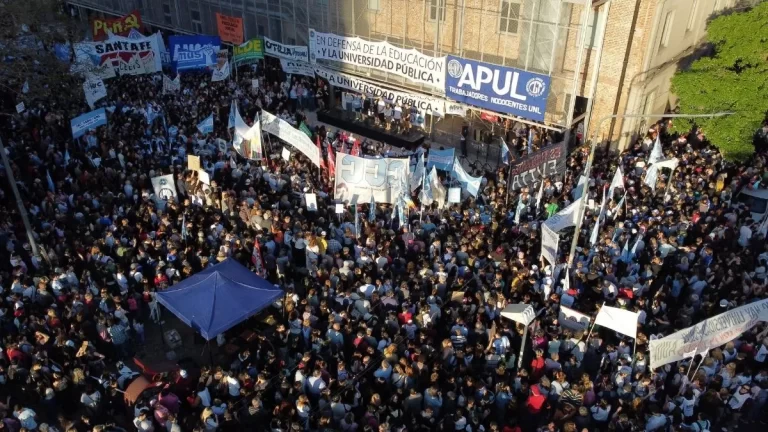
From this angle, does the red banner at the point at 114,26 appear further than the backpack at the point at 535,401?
Yes

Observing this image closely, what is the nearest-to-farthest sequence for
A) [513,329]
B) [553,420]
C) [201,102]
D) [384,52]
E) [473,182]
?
1. [553,420]
2. [513,329]
3. [473,182]
4. [384,52]
5. [201,102]

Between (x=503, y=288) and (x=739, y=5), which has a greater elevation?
(x=739, y=5)

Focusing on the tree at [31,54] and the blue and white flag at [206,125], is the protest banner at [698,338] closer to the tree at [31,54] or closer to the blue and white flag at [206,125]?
the blue and white flag at [206,125]

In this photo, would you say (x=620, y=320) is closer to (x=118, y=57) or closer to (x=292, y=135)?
(x=292, y=135)

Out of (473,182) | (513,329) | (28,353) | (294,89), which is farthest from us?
(294,89)

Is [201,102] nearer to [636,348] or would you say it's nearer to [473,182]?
[473,182]

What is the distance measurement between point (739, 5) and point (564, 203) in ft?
47.8

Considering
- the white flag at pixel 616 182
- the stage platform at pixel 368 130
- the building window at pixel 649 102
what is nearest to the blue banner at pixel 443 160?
the white flag at pixel 616 182

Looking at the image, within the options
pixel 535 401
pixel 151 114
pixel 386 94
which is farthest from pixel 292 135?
pixel 535 401

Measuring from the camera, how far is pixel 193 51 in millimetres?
24500

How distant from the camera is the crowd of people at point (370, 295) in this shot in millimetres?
9797

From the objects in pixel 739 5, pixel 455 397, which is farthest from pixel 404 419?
pixel 739 5

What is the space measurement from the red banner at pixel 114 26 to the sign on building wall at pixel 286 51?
18.4ft

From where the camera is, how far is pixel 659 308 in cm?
1216
